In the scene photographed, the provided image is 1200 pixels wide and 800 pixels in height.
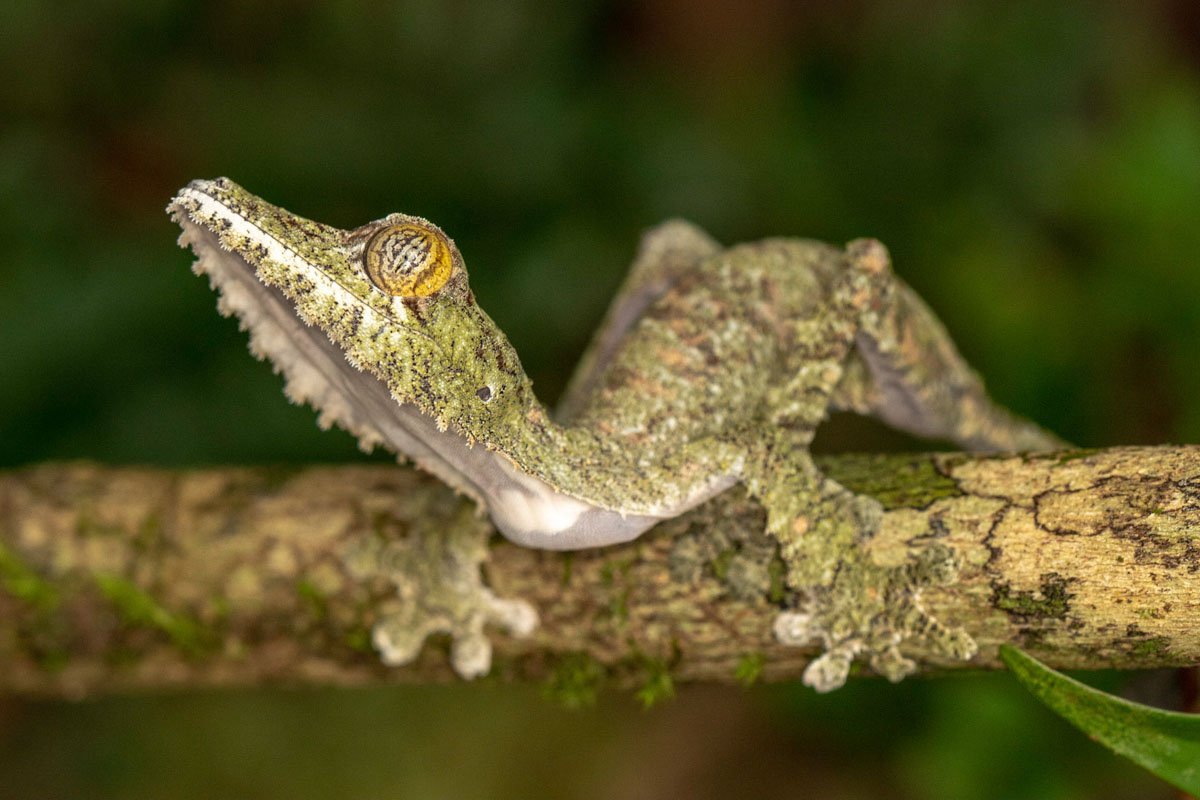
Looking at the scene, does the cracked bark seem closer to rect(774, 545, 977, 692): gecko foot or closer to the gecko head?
rect(774, 545, 977, 692): gecko foot

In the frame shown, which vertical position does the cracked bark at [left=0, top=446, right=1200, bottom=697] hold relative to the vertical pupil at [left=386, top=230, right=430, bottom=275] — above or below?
below

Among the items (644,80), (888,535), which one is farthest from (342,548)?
(644,80)

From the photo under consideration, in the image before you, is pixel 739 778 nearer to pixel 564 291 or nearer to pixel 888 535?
pixel 564 291

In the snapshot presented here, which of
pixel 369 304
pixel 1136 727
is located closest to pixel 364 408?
pixel 369 304

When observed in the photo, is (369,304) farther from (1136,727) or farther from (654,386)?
(1136,727)

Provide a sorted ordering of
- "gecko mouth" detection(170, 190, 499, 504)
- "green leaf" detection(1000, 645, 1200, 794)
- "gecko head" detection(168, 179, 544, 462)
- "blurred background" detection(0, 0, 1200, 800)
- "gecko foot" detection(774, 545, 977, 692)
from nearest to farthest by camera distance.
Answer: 1. "green leaf" detection(1000, 645, 1200, 794)
2. "gecko head" detection(168, 179, 544, 462)
3. "gecko mouth" detection(170, 190, 499, 504)
4. "gecko foot" detection(774, 545, 977, 692)
5. "blurred background" detection(0, 0, 1200, 800)

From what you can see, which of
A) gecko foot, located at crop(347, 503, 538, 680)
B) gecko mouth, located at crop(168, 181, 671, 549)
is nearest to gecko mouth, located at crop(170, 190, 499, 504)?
gecko mouth, located at crop(168, 181, 671, 549)
